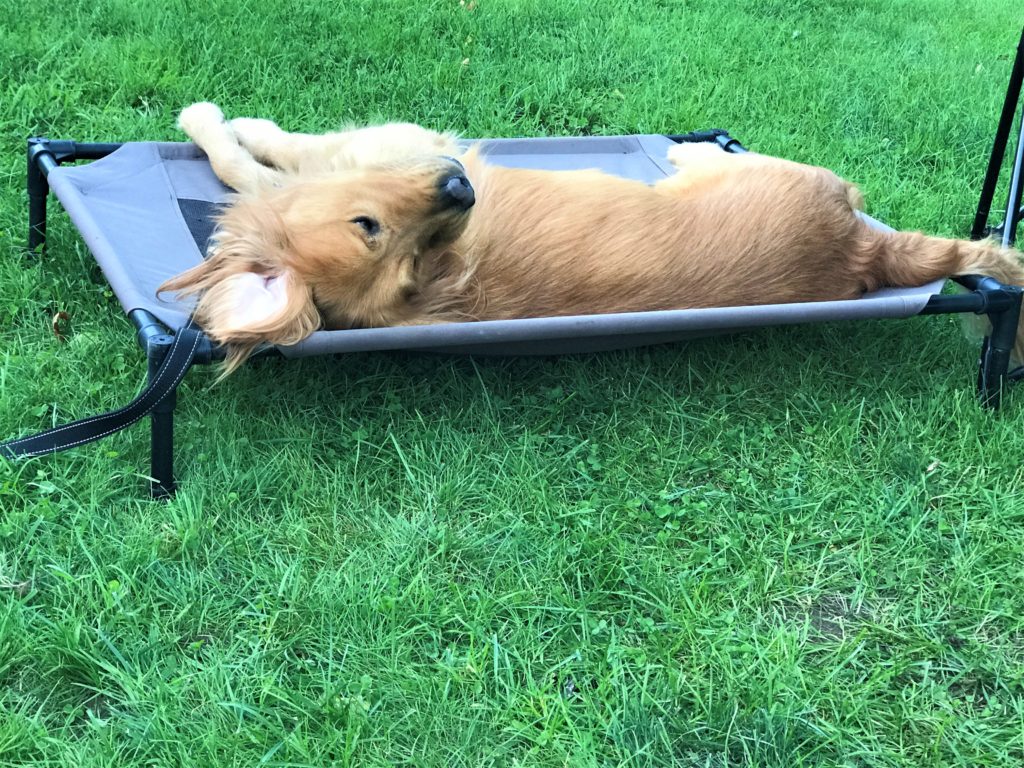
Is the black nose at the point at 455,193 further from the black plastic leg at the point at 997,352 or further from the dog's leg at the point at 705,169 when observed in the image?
the black plastic leg at the point at 997,352

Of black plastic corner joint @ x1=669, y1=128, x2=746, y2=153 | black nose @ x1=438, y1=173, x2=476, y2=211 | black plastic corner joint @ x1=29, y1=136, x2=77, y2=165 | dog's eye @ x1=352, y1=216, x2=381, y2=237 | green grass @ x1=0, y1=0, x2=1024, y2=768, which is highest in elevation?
black nose @ x1=438, y1=173, x2=476, y2=211

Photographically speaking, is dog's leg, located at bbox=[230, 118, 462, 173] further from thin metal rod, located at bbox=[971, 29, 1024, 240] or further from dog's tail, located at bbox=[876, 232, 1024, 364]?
thin metal rod, located at bbox=[971, 29, 1024, 240]

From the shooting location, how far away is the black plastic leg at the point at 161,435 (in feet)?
6.75

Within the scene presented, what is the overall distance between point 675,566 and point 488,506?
1.67 ft

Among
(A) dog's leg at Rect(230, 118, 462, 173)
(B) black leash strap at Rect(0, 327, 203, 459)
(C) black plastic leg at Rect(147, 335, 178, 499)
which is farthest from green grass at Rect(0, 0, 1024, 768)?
(A) dog's leg at Rect(230, 118, 462, 173)

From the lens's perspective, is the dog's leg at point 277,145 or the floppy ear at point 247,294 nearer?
the floppy ear at point 247,294

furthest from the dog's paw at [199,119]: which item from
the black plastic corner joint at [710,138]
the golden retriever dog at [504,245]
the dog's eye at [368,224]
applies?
the black plastic corner joint at [710,138]

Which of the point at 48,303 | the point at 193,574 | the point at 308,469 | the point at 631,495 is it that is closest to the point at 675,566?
the point at 631,495

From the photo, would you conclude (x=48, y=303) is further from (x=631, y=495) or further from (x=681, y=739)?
(x=681, y=739)

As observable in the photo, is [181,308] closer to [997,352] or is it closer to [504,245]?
[504,245]

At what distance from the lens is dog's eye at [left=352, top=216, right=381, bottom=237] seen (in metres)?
2.32

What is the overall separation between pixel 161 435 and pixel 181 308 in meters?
0.36

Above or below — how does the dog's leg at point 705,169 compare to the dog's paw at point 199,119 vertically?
above

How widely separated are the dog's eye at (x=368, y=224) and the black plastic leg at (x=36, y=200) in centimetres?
127
